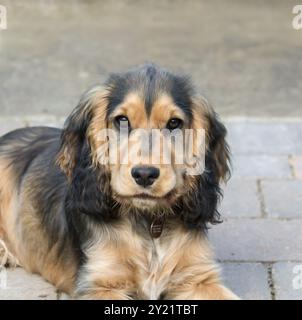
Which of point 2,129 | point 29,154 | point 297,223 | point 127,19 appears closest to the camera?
point 29,154

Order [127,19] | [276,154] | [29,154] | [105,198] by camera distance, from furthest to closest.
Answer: [127,19] → [276,154] → [29,154] → [105,198]

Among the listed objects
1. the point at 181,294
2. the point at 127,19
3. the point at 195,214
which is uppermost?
the point at 127,19

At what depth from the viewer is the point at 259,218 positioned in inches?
263

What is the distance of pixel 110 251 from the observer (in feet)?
16.9

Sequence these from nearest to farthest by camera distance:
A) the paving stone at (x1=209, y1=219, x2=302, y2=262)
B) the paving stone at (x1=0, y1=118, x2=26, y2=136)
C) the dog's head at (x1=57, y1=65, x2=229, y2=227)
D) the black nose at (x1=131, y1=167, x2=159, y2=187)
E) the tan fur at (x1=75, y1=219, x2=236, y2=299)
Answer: the black nose at (x1=131, y1=167, x2=159, y2=187) < the dog's head at (x1=57, y1=65, x2=229, y2=227) < the tan fur at (x1=75, y1=219, x2=236, y2=299) < the paving stone at (x1=209, y1=219, x2=302, y2=262) < the paving stone at (x1=0, y1=118, x2=26, y2=136)

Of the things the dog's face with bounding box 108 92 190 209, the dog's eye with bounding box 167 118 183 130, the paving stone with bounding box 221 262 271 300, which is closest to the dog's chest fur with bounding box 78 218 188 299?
the dog's face with bounding box 108 92 190 209

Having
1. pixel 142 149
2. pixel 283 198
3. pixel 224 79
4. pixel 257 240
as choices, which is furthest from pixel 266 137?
pixel 142 149

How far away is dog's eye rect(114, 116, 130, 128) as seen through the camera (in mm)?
4809

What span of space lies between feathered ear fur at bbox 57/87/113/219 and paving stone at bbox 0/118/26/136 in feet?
11.5

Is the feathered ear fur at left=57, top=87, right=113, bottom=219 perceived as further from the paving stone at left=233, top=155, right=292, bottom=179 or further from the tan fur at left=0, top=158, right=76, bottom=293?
the paving stone at left=233, top=155, right=292, bottom=179

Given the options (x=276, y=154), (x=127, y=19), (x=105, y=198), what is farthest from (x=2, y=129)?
(x=127, y=19)

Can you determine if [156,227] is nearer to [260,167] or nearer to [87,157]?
[87,157]

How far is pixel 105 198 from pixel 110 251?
1.10 ft

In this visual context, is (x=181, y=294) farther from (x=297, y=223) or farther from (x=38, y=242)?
(x=297, y=223)
